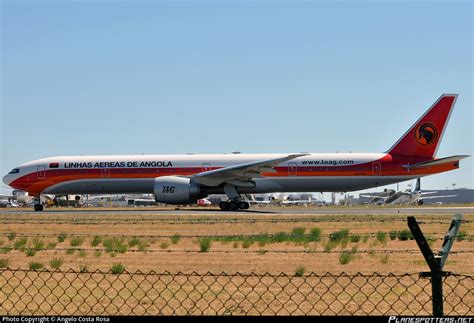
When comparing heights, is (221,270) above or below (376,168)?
below

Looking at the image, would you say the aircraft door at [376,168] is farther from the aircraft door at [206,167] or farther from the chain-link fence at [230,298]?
the chain-link fence at [230,298]

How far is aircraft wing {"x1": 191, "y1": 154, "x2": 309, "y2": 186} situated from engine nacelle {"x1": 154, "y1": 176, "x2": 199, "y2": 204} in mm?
592

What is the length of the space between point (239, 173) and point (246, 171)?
429 mm

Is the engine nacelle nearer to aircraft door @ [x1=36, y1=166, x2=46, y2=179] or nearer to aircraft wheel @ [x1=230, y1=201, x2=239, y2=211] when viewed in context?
aircraft wheel @ [x1=230, y1=201, x2=239, y2=211]

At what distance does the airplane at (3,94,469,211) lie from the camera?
42.6 m

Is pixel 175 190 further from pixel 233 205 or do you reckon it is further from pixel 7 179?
pixel 7 179

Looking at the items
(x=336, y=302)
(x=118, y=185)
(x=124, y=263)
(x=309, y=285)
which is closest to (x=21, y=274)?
(x=124, y=263)

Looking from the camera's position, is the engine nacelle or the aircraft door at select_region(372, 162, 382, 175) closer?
the engine nacelle

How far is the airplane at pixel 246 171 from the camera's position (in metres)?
42.6

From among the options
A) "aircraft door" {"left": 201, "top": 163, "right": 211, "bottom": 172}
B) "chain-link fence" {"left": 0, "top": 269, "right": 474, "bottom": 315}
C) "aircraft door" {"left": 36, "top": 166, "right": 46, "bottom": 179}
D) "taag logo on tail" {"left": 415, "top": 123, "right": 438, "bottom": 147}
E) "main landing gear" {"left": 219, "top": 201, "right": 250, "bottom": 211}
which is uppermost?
"taag logo on tail" {"left": 415, "top": 123, "right": 438, "bottom": 147}

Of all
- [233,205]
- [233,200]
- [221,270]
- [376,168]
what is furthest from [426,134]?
[221,270]

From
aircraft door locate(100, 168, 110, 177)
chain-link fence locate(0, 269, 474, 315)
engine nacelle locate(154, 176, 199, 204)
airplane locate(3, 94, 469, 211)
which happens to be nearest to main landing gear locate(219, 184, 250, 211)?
airplane locate(3, 94, 469, 211)

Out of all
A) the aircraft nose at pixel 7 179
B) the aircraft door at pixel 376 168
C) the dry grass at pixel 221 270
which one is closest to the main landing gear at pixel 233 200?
the aircraft door at pixel 376 168

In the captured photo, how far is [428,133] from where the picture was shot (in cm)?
4538
